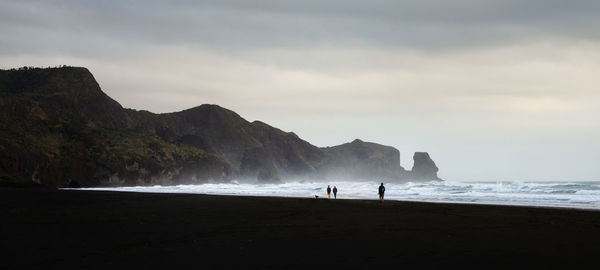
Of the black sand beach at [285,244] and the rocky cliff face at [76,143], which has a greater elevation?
the rocky cliff face at [76,143]

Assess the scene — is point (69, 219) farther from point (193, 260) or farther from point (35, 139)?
point (35, 139)

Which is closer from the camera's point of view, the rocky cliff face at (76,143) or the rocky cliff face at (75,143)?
the rocky cliff face at (75,143)

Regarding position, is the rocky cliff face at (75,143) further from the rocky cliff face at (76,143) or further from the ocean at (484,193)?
the ocean at (484,193)

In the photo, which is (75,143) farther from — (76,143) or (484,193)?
(484,193)

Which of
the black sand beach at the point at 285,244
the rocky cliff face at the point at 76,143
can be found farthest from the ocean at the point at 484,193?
the black sand beach at the point at 285,244

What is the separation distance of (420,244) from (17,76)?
519 feet

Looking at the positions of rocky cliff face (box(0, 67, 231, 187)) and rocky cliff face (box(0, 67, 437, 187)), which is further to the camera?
rocky cliff face (box(0, 67, 437, 187))

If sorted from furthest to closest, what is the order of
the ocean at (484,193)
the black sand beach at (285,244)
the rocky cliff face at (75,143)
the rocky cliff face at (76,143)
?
the rocky cliff face at (76,143) → the rocky cliff face at (75,143) → the ocean at (484,193) → the black sand beach at (285,244)

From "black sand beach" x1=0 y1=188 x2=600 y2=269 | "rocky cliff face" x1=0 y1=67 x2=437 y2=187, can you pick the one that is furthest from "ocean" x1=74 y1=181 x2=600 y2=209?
"black sand beach" x1=0 y1=188 x2=600 y2=269

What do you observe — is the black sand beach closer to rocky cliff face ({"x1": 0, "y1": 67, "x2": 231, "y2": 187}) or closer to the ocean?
the ocean

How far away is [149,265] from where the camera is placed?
29.1ft

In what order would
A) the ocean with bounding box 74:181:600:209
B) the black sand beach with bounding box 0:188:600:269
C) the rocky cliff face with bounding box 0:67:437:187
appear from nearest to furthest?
the black sand beach with bounding box 0:188:600:269, the ocean with bounding box 74:181:600:209, the rocky cliff face with bounding box 0:67:437:187

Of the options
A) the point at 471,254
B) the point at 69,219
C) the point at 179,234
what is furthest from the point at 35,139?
the point at 471,254

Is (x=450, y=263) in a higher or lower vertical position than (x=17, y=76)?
lower
